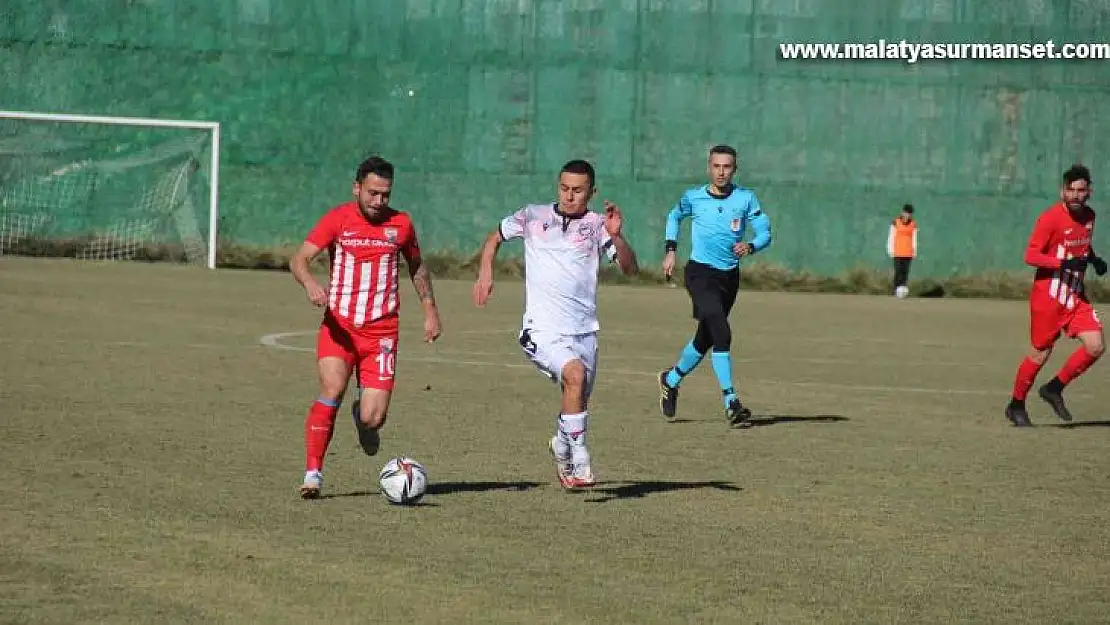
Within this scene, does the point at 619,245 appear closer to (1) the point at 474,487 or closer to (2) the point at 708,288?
(1) the point at 474,487

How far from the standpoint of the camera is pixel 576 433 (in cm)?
1129

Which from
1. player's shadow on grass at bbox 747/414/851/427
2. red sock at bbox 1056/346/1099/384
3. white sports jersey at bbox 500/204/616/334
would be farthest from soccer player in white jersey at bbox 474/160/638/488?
red sock at bbox 1056/346/1099/384

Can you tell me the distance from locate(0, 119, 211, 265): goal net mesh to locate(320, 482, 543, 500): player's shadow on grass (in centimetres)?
2988

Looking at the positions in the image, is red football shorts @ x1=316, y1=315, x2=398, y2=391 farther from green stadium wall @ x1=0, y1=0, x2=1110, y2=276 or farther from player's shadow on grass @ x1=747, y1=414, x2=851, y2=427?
green stadium wall @ x1=0, y1=0, x2=1110, y2=276

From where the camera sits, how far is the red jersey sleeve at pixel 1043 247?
52.1 ft

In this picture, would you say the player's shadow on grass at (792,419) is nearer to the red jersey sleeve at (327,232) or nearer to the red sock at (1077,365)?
the red sock at (1077,365)

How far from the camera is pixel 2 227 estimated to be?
133 ft

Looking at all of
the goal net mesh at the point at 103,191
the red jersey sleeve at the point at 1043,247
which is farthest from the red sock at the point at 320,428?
the goal net mesh at the point at 103,191

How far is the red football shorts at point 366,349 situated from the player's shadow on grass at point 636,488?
52.4 inches

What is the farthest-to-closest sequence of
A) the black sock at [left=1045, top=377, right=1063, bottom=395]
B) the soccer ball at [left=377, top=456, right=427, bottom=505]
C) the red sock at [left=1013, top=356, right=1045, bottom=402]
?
the black sock at [left=1045, top=377, right=1063, bottom=395]
the red sock at [left=1013, top=356, right=1045, bottom=402]
the soccer ball at [left=377, top=456, right=427, bottom=505]

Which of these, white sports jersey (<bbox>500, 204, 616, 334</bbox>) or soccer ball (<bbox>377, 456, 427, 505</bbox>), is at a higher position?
white sports jersey (<bbox>500, 204, 616, 334</bbox>)

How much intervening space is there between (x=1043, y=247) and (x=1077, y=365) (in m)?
1.20

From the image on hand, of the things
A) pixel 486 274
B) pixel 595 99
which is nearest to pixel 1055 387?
pixel 486 274

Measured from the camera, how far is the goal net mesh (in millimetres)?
40875
